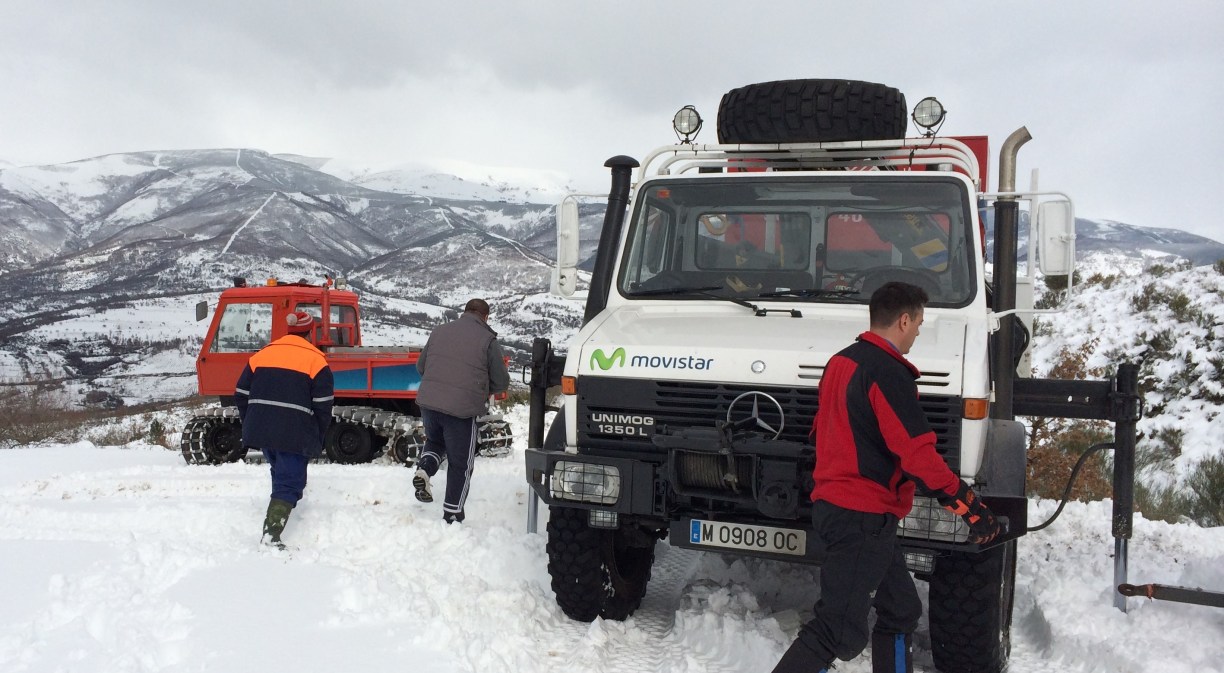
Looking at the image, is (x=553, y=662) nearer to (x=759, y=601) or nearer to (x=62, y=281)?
(x=759, y=601)

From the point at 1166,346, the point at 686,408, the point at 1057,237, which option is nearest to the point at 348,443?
the point at 686,408

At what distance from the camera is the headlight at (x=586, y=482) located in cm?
464

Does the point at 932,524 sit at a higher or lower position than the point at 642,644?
higher

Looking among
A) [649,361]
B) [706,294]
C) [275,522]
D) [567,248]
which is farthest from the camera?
[275,522]

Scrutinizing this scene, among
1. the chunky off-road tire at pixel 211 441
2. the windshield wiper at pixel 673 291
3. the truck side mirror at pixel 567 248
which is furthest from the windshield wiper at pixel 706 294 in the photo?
the chunky off-road tire at pixel 211 441

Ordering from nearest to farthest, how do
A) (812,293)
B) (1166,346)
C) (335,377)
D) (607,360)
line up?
(607,360) < (812,293) < (335,377) < (1166,346)

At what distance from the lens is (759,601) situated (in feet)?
19.2

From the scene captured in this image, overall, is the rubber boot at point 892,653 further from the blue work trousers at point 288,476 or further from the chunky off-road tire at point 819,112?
the blue work trousers at point 288,476

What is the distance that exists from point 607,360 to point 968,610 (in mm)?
2131

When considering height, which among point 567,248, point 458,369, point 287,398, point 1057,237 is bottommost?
point 287,398

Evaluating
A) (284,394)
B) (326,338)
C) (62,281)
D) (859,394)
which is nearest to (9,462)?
(326,338)

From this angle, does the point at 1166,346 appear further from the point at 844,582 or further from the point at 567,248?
the point at 844,582

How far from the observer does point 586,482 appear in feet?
15.4

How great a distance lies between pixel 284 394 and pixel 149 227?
11552 centimetres
